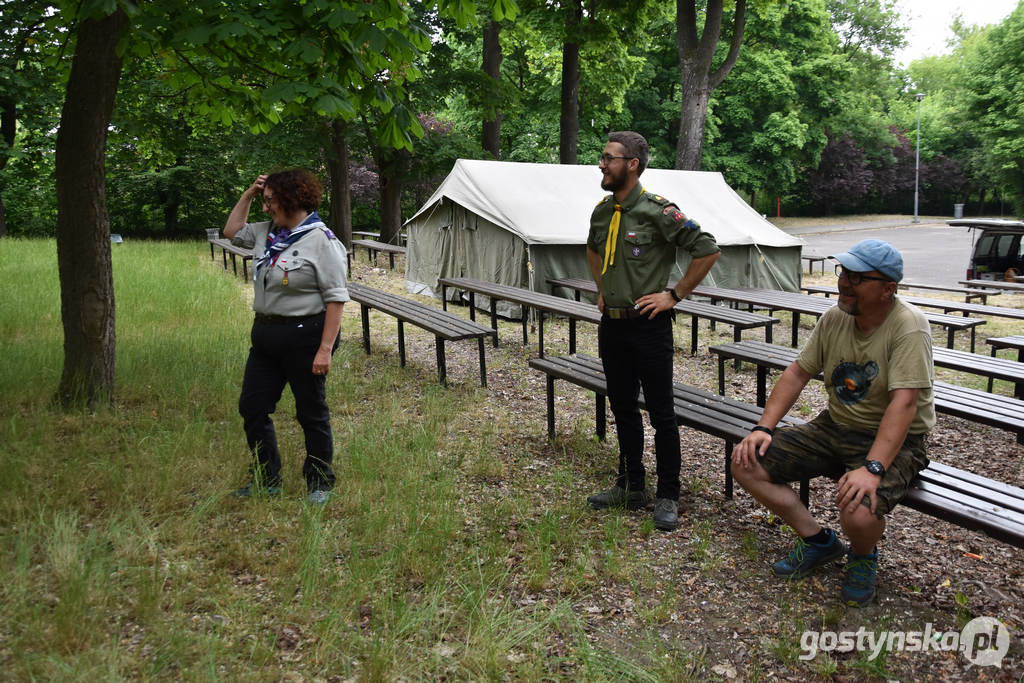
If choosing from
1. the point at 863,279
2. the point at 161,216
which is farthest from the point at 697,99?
the point at 161,216

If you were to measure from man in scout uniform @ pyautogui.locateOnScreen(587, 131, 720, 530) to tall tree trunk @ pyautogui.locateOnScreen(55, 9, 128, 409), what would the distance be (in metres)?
3.44

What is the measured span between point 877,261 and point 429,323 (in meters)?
4.61

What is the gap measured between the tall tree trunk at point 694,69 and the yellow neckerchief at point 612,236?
1227 cm

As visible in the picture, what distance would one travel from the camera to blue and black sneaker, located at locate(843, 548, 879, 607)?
3.05 m

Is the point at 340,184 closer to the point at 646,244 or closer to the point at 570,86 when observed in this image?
the point at 570,86

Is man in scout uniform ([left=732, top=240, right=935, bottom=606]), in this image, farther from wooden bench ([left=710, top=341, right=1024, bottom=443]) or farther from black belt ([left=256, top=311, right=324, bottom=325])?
A: black belt ([left=256, top=311, right=324, bottom=325])

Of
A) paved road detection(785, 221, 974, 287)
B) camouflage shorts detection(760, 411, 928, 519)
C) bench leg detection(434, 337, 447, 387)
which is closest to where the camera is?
camouflage shorts detection(760, 411, 928, 519)

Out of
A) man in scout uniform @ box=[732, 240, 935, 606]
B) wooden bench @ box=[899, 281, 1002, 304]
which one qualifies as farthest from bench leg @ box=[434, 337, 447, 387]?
wooden bench @ box=[899, 281, 1002, 304]

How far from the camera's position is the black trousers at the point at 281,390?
3.77m

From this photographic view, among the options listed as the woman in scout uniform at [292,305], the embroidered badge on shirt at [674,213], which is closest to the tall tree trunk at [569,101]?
the embroidered badge on shirt at [674,213]

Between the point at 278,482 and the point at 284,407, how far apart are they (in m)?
1.70

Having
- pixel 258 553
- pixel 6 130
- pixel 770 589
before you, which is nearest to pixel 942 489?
pixel 770 589

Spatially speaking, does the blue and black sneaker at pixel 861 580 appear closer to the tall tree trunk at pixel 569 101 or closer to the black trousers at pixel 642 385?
the black trousers at pixel 642 385

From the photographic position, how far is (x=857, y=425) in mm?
3086
